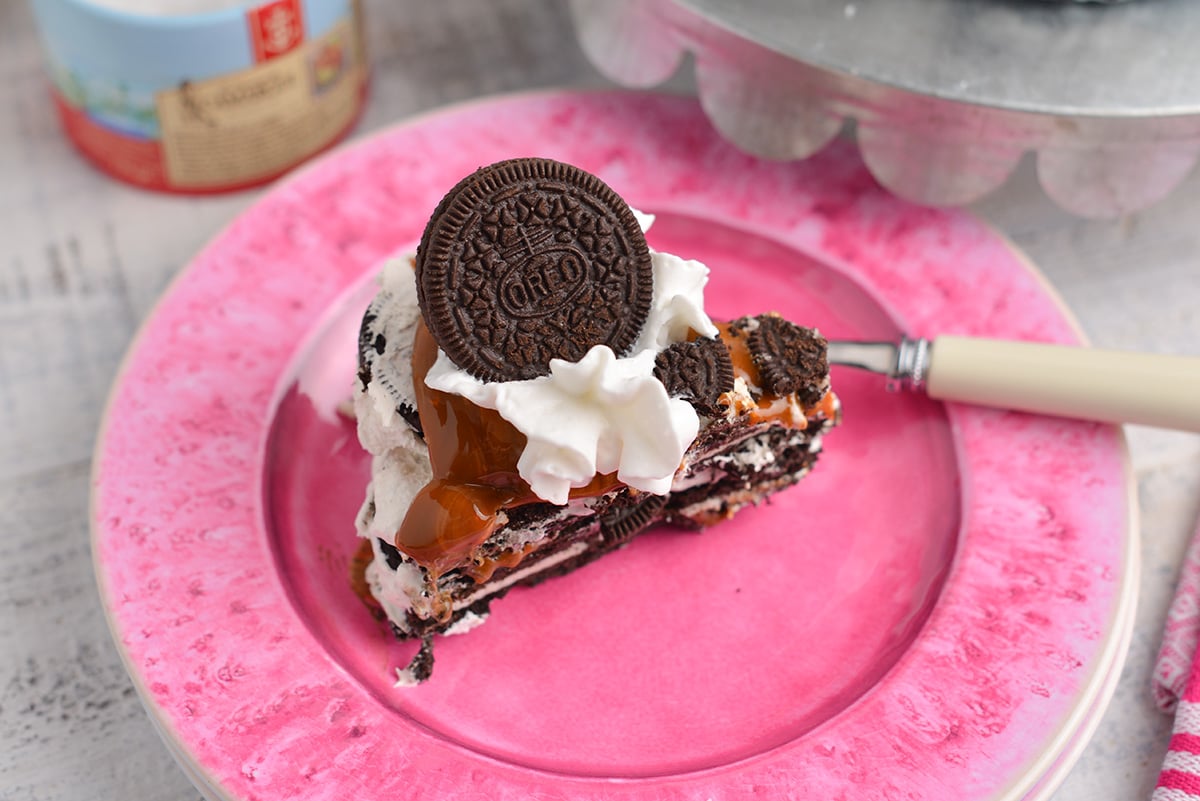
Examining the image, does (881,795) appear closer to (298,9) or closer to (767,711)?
(767,711)

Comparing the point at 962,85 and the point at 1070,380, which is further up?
the point at 962,85

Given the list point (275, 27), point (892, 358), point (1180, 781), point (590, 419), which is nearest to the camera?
point (590, 419)

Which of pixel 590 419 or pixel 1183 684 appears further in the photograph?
pixel 1183 684

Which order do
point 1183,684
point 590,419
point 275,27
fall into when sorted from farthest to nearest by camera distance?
1. point 275,27
2. point 1183,684
3. point 590,419

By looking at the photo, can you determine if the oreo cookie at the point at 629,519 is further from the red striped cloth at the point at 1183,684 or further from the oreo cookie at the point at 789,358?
the red striped cloth at the point at 1183,684

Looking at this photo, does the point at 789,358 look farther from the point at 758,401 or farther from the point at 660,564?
the point at 660,564

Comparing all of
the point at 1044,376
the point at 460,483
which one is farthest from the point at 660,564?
the point at 1044,376

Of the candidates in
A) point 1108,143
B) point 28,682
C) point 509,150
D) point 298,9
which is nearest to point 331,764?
point 28,682

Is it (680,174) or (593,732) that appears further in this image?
(680,174)
